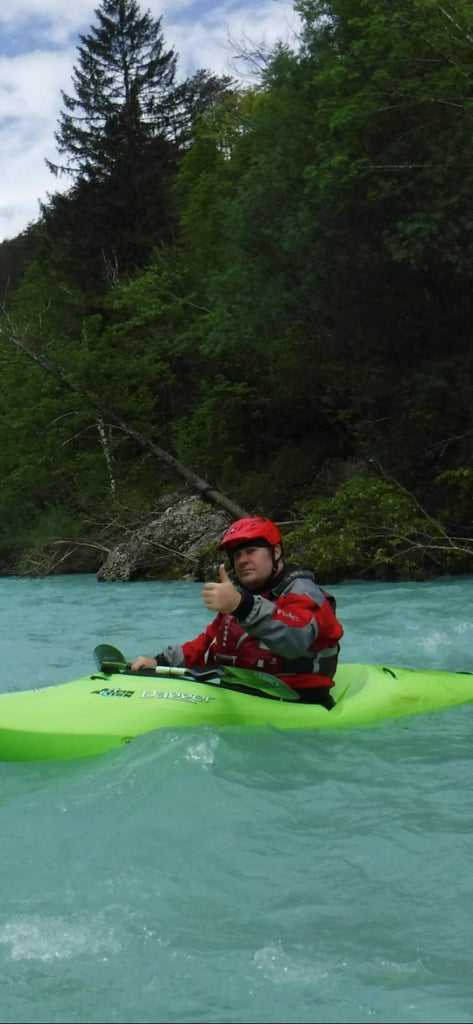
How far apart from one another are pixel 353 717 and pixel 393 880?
5.40 ft

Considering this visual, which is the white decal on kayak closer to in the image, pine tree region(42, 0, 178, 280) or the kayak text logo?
the kayak text logo

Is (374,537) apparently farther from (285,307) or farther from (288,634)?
(288,634)

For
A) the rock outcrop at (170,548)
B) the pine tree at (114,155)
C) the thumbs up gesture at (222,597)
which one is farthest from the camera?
the pine tree at (114,155)

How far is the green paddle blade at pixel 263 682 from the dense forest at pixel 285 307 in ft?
20.1

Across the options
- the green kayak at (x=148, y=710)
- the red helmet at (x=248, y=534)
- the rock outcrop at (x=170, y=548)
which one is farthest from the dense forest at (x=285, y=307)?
the red helmet at (x=248, y=534)

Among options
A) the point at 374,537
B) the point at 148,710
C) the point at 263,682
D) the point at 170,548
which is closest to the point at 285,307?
the point at 170,548

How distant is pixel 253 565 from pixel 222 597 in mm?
420

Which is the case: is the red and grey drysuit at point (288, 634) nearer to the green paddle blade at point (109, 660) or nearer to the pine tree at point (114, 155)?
the green paddle blade at point (109, 660)

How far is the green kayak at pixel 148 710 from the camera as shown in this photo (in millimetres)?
3818

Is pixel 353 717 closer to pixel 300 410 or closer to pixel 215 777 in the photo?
pixel 215 777

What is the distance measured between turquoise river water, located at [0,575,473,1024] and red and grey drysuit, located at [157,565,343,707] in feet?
0.94

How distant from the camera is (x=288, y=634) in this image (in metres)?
3.87

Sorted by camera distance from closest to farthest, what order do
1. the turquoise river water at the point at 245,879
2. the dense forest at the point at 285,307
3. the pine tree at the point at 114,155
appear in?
the turquoise river water at the point at 245,879
the dense forest at the point at 285,307
the pine tree at the point at 114,155

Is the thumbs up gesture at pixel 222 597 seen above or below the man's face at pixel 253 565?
below
